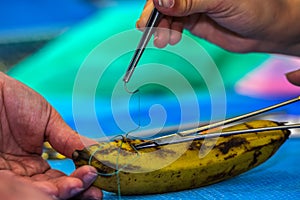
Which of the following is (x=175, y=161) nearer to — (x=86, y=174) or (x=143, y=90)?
(x=86, y=174)

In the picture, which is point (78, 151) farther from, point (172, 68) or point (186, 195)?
point (172, 68)

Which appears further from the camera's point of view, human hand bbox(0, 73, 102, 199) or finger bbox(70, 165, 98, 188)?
human hand bbox(0, 73, 102, 199)

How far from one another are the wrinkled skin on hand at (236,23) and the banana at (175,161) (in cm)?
26

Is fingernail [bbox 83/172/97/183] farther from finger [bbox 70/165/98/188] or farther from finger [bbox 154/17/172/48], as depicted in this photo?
finger [bbox 154/17/172/48]

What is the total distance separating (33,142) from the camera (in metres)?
0.98

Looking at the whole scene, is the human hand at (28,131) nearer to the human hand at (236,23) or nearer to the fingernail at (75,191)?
the fingernail at (75,191)

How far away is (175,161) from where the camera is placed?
0.88 metres

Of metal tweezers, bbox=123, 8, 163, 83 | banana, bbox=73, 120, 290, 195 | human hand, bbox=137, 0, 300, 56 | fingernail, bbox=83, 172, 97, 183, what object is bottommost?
fingernail, bbox=83, 172, 97, 183

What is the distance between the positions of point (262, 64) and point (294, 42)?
493 mm

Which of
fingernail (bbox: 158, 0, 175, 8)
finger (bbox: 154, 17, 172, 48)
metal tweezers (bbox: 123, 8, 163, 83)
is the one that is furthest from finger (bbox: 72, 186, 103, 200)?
finger (bbox: 154, 17, 172, 48)

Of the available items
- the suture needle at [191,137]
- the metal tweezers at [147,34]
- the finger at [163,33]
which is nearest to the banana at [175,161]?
the suture needle at [191,137]

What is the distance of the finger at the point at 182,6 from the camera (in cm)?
100

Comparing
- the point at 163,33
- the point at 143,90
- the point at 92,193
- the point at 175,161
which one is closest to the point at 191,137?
the point at 175,161

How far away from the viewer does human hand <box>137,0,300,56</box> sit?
3.56 feet
